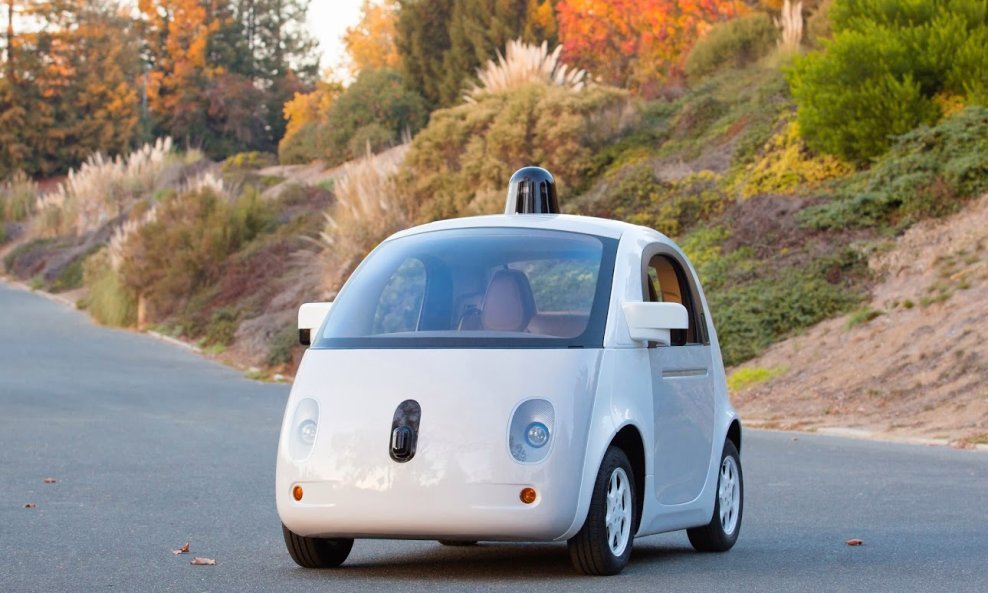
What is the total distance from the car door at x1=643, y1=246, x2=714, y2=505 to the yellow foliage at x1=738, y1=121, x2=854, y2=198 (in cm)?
1885

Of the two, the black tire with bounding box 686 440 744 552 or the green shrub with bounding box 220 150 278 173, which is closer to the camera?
the black tire with bounding box 686 440 744 552

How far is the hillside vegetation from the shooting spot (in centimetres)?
2464

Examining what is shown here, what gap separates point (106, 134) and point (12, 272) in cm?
2108

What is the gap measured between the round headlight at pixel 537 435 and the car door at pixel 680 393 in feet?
3.20

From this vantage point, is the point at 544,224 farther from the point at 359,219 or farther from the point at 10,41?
the point at 10,41

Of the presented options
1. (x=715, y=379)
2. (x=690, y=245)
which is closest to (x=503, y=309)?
(x=715, y=379)

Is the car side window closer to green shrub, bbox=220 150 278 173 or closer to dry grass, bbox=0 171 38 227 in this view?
green shrub, bbox=220 150 278 173

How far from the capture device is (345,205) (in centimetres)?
3347

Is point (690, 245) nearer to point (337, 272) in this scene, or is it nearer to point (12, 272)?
point (337, 272)

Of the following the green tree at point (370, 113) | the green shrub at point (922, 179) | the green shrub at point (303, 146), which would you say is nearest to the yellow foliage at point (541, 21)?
the green tree at point (370, 113)

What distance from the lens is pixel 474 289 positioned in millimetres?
8492

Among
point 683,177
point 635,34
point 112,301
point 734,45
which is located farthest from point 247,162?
point 683,177

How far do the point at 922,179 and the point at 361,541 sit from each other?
16.9 metres

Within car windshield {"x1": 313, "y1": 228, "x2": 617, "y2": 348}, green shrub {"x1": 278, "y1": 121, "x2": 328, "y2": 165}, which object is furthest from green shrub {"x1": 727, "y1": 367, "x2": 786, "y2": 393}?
green shrub {"x1": 278, "y1": 121, "x2": 328, "y2": 165}
